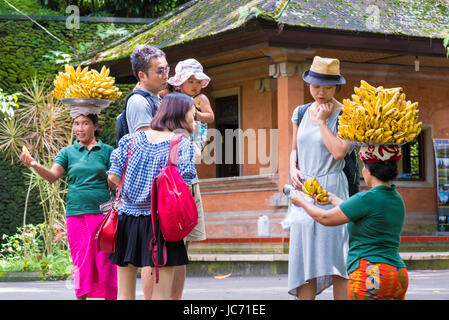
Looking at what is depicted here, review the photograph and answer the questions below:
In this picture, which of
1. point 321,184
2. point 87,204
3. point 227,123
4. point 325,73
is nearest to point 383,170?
point 321,184

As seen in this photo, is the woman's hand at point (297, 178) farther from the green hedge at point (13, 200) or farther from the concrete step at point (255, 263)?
the green hedge at point (13, 200)

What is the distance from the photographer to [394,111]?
5238mm

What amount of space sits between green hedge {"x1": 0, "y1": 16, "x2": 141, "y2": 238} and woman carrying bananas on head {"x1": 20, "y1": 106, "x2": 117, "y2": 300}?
1067cm

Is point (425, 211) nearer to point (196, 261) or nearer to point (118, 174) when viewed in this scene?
point (196, 261)

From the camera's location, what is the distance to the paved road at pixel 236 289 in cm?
978

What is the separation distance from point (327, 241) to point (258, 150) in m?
11.4

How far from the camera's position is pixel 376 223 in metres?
5.12

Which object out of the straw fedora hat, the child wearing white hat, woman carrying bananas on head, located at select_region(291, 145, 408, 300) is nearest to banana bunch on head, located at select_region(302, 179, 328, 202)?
woman carrying bananas on head, located at select_region(291, 145, 408, 300)

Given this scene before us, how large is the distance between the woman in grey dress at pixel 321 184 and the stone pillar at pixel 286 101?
8.44 m

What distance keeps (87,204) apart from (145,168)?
183 centimetres

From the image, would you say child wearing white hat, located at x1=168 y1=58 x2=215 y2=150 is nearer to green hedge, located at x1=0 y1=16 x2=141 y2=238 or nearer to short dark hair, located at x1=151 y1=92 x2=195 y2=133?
short dark hair, located at x1=151 y1=92 x2=195 y2=133

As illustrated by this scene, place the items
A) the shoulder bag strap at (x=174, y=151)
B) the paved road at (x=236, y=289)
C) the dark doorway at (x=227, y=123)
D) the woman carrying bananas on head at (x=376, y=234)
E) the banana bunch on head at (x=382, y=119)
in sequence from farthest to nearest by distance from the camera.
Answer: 1. the dark doorway at (x=227, y=123)
2. the paved road at (x=236, y=289)
3. the shoulder bag strap at (x=174, y=151)
4. the banana bunch on head at (x=382, y=119)
5. the woman carrying bananas on head at (x=376, y=234)

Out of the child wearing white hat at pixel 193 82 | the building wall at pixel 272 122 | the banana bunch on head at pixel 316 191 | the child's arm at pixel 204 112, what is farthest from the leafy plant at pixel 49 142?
the banana bunch on head at pixel 316 191
